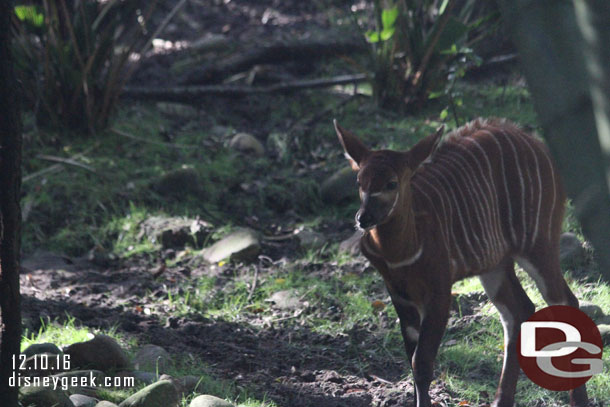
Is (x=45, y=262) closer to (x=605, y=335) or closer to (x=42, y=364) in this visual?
(x=42, y=364)

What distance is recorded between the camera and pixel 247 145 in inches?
277

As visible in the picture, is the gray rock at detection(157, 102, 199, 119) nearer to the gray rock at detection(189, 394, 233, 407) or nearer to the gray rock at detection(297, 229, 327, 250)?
the gray rock at detection(297, 229, 327, 250)

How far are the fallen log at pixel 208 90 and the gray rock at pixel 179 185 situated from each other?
5.70ft

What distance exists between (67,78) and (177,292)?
259 cm

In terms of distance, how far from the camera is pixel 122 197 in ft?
20.8

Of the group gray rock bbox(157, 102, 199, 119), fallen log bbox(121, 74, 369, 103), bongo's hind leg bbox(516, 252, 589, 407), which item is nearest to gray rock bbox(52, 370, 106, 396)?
bongo's hind leg bbox(516, 252, 589, 407)

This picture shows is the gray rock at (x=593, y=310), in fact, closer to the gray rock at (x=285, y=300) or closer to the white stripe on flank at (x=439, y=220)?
the white stripe on flank at (x=439, y=220)

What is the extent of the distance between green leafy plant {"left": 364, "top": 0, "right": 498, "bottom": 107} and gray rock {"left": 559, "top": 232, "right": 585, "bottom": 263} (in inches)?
86.3

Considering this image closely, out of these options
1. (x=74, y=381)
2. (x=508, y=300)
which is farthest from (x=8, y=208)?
(x=508, y=300)

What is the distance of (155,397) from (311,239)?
2.42m

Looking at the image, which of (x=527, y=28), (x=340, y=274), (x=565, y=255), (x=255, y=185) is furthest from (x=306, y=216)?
(x=527, y=28)

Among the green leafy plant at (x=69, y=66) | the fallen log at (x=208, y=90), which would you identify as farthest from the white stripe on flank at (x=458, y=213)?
the fallen log at (x=208, y=90)

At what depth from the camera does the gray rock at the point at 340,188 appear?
20.1ft

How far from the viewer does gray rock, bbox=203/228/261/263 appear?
18.1 feet
